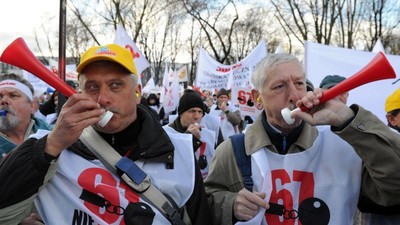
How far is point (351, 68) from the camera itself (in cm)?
504

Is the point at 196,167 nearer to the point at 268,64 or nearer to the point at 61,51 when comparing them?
the point at 268,64

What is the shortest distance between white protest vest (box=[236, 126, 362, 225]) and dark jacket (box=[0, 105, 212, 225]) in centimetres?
33

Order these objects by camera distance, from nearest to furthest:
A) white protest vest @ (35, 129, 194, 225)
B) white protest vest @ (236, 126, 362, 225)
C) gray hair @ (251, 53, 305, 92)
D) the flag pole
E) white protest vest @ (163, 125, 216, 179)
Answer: white protest vest @ (35, 129, 194, 225) < white protest vest @ (236, 126, 362, 225) < gray hair @ (251, 53, 305, 92) < white protest vest @ (163, 125, 216, 179) < the flag pole

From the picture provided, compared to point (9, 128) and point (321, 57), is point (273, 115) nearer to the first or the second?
point (9, 128)

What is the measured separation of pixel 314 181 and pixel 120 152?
100 cm

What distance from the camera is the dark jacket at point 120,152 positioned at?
174 centimetres

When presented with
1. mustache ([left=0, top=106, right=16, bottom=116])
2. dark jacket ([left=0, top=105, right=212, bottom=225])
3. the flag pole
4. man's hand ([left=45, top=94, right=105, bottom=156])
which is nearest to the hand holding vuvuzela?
dark jacket ([left=0, top=105, right=212, bottom=225])

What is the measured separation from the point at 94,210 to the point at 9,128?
1978 millimetres

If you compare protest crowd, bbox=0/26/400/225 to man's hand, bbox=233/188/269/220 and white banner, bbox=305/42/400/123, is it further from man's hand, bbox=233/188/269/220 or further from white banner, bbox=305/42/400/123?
white banner, bbox=305/42/400/123

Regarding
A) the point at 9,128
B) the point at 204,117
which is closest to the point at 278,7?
the point at 204,117

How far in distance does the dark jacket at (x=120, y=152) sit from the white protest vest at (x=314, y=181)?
33cm

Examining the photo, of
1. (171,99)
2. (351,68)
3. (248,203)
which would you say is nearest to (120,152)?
(248,203)

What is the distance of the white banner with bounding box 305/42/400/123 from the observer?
494 centimetres

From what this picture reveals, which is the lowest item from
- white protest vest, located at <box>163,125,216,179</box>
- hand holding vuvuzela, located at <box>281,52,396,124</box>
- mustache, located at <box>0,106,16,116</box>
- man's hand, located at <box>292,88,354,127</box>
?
white protest vest, located at <box>163,125,216,179</box>
